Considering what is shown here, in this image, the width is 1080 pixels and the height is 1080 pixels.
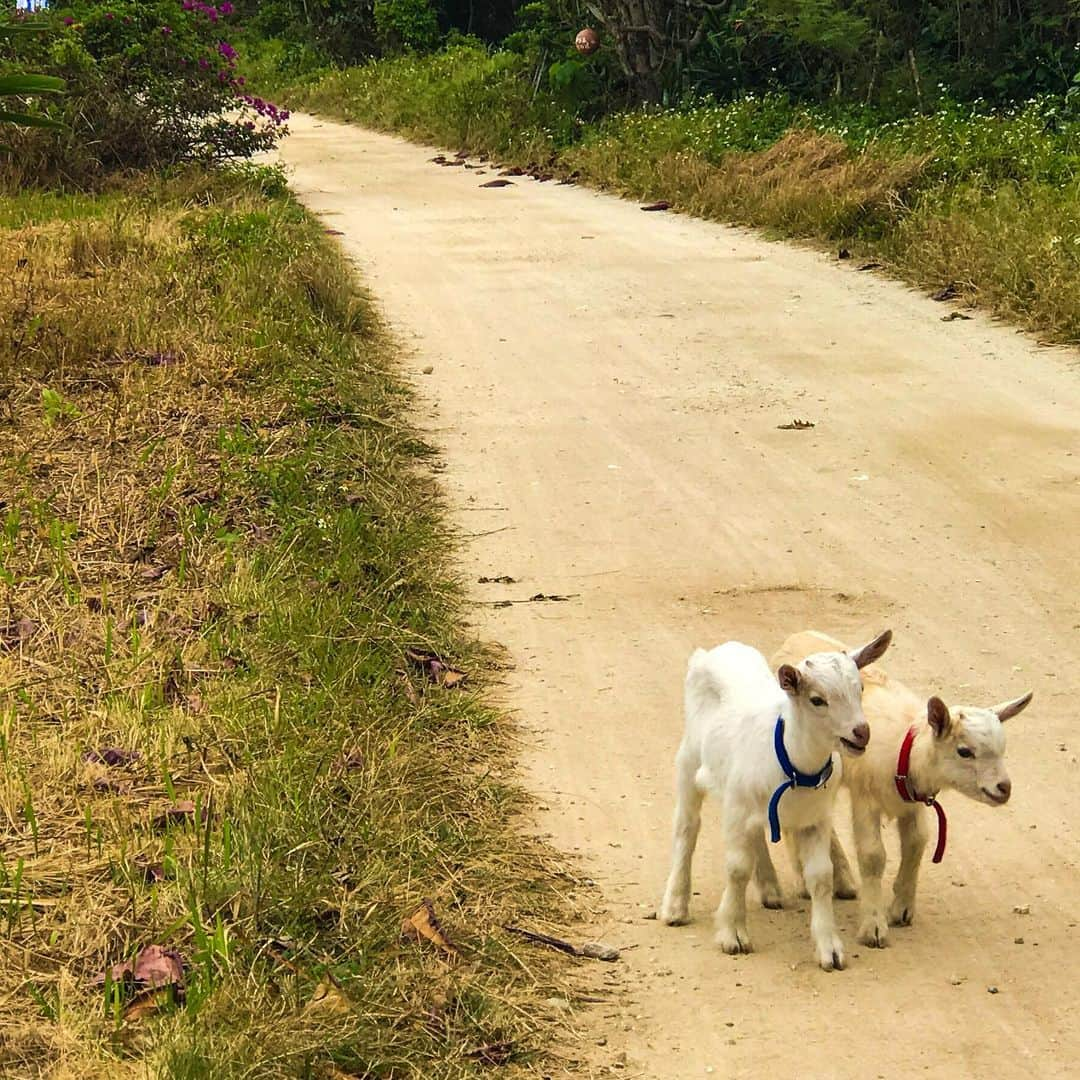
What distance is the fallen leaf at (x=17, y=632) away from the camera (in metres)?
5.89

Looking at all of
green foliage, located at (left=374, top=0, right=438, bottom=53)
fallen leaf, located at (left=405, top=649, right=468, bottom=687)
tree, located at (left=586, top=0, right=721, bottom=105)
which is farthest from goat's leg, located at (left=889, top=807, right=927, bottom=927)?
green foliage, located at (left=374, top=0, right=438, bottom=53)

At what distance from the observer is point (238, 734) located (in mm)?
5121

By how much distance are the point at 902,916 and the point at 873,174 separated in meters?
10.6

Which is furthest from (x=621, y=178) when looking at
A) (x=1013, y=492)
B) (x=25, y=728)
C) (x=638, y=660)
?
(x=25, y=728)

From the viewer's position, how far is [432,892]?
4.41 meters

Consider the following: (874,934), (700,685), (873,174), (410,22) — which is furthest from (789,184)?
(410,22)

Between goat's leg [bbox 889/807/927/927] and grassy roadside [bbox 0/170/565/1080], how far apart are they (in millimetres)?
848

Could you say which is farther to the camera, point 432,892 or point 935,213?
point 935,213

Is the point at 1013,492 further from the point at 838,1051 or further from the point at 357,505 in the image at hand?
the point at 838,1051

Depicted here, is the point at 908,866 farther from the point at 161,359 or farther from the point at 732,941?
the point at 161,359

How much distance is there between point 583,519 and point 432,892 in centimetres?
354

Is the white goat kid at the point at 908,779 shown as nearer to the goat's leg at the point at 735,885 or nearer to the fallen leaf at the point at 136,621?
the goat's leg at the point at 735,885

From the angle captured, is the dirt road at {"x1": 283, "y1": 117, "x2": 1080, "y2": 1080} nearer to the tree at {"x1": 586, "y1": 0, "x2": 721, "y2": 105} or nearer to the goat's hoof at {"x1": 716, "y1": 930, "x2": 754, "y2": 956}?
the goat's hoof at {"x1": 716, "y1": 930, "x2": 754, "y2": 956}

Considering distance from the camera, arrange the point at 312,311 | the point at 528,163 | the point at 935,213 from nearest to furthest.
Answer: the point at 312,311
the point at 935,213
the point at 528,163
